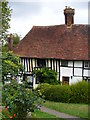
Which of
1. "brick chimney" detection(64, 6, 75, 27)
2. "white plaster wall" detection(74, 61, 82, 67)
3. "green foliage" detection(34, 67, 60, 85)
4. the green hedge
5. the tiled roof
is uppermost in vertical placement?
"brick chimney" detection(64, 6, 75, 27)

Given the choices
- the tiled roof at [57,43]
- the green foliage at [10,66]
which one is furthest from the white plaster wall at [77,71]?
the green foliage at [10,66]

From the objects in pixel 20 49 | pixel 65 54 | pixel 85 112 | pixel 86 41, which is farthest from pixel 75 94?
pixel 20 49

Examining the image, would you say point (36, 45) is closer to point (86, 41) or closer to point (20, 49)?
point (20, 49)

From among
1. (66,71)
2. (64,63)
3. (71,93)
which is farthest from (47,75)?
(71,93)

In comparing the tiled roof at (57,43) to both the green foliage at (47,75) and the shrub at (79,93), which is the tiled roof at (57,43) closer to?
the green foliage at (47,75)

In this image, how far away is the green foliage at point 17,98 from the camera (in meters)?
7.15

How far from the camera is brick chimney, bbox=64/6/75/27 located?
70.6ft

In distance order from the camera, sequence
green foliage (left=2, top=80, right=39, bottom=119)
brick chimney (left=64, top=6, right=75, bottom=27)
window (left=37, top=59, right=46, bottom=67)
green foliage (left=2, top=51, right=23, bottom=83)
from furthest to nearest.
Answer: brick chimney (left=64, top=6, right=75, bottom=27) → window (left=37, top=59, right=46, bottom=67) → green foliage (left=2, top=51, right=23, bottom=83) → green foliage (left=2, top=80, right=39, bottom=119)

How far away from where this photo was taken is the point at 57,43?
69.5 feet

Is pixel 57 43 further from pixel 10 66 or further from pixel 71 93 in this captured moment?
pixel 10 66

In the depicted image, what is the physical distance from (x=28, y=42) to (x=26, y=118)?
45.6 ft

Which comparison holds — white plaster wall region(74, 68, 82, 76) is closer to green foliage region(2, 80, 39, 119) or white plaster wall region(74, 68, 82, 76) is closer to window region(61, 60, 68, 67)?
window region(61, 60, 68, 67)

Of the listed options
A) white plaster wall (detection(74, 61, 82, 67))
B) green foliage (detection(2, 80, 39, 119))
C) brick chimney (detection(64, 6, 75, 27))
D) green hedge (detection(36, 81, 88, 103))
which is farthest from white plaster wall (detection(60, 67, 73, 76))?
green foliage (detection(2, 80, 39, 119))

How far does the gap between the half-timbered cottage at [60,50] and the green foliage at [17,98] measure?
1177 cm
